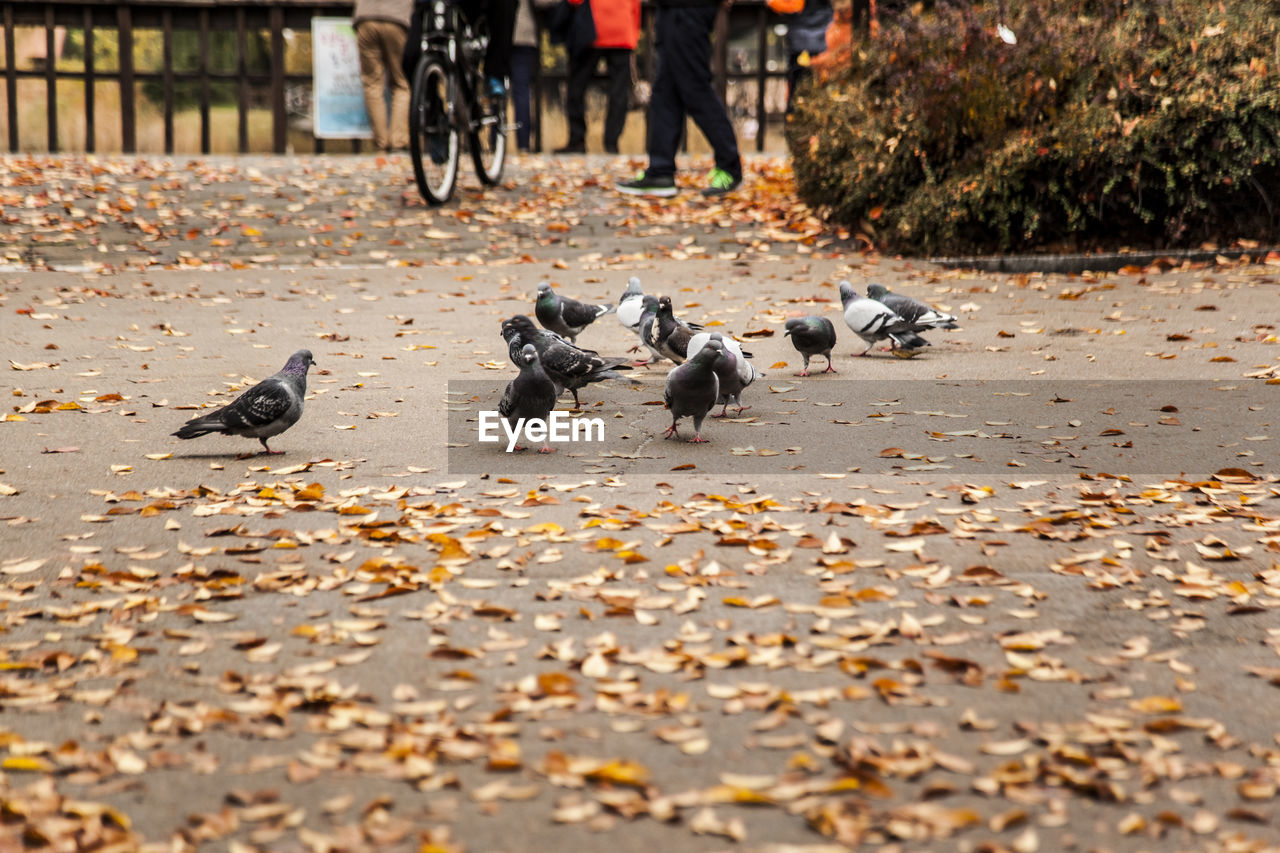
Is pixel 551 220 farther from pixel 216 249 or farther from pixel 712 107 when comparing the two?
pixel 216 249

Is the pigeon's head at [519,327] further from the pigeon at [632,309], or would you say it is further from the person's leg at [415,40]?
the person's leg at [415,40]

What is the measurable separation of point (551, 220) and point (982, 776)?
33.7 ft

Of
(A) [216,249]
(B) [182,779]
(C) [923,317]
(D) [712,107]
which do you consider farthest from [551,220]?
(B) [182,779]

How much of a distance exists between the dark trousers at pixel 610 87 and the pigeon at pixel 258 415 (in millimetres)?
12556

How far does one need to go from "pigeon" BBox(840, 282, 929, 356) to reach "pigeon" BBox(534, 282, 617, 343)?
149cm

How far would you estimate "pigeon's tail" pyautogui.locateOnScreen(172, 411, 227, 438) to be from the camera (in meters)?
5.50

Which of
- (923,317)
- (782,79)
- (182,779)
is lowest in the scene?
(182,779)

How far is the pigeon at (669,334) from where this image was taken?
686 cm

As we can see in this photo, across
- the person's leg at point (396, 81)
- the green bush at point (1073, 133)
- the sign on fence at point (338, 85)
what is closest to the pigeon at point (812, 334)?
the green bush at point (1073, 133)

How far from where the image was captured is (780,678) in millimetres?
3469

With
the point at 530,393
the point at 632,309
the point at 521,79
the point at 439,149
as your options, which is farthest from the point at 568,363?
the point at 521,79

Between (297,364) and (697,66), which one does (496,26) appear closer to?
(697,66)

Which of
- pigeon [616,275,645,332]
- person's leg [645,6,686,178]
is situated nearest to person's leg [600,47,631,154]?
person's leg [645,6,686,178]

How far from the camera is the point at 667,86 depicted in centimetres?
1230
